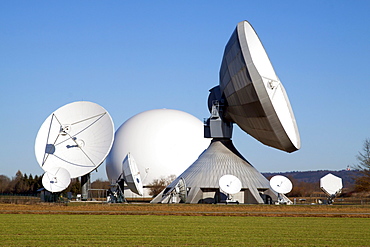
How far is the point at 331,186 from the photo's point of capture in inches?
2199

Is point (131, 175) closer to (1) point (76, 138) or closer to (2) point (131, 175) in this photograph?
(2) point (131, 175)

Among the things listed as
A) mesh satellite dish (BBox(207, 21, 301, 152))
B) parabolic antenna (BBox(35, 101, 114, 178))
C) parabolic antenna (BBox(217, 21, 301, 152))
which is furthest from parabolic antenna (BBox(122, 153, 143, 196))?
parabolic antenna (BBox(217, 21, 301, 152))

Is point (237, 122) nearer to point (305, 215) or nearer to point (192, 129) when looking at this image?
point (305, 215)

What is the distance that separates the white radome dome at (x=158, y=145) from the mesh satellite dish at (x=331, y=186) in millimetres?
35587

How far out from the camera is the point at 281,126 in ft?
157

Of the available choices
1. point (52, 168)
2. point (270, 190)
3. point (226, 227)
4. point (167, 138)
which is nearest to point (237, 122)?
point (270, 190)

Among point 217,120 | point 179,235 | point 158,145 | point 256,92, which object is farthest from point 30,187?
point 179,235

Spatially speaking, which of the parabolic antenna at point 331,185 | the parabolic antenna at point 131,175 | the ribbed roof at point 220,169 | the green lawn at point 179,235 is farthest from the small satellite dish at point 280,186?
the green lawn at point 179,235

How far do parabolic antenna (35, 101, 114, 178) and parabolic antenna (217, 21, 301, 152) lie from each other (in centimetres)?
1421

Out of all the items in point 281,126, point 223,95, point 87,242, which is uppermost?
point 223,95

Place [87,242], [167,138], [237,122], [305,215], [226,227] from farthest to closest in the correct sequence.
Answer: [167,138]
[237,122]
[305,215]
[226,227]
[87,242]

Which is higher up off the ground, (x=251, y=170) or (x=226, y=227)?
(x=251, y=170)

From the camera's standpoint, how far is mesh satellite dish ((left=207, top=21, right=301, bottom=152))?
46219 mm

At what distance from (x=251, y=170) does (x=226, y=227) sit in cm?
3028
